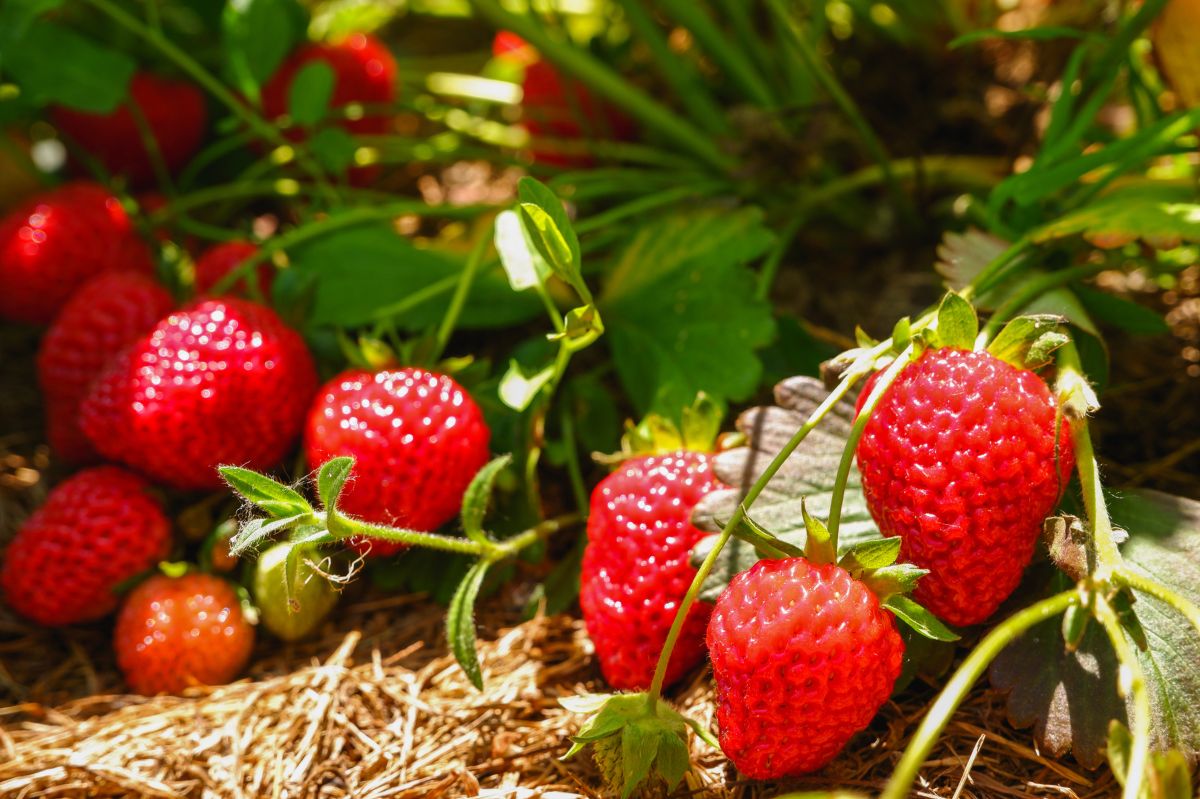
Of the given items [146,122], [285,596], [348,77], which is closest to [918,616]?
[285,596]

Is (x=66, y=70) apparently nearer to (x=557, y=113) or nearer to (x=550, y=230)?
(x=557, y=113)

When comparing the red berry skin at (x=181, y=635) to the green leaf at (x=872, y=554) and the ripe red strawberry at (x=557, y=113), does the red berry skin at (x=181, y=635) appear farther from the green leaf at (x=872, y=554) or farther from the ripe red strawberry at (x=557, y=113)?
the ripe red strawberry at (x=557, y=113)

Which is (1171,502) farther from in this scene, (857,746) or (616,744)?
(616,744)

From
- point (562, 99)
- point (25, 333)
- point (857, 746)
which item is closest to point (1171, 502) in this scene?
point (857, 746)

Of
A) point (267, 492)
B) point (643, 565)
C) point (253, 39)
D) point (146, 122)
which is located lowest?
point (643, 565)

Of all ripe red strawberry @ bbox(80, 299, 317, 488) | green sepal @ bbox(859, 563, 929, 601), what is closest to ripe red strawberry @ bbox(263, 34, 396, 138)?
ripe red strawberry @ bbox(80, 299, 317, 488)

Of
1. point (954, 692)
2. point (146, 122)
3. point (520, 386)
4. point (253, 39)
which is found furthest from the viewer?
point (146, 122)

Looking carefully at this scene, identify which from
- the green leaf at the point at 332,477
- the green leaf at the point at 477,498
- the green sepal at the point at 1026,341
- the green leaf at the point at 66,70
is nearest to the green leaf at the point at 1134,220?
the green sepal at the point at 1026,341
